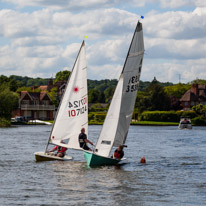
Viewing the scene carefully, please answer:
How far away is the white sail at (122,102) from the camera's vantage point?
3145 cm

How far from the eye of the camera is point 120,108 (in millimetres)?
32094

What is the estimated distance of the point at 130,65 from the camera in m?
31.5

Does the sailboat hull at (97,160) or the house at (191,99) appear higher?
the house at (191,99)

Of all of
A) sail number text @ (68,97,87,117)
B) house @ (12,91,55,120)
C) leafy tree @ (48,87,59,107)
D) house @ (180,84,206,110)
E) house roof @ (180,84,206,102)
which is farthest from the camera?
house roof @ (180,84,206,102)

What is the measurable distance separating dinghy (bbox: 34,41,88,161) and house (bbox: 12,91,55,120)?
117 meters

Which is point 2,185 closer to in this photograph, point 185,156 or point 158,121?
point 185,156

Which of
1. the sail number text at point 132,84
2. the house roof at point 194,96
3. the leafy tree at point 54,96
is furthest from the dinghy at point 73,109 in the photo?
the house roof at point 194,96

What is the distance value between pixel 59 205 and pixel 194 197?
6181mm

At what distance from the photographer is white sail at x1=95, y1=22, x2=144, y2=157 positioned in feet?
103

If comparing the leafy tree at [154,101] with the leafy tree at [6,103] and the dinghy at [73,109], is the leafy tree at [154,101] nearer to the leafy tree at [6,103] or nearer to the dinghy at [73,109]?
the leafy tree at [6,103]

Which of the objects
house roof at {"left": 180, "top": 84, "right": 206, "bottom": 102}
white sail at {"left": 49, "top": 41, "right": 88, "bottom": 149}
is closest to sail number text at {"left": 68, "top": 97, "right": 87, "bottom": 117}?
white sail at {"left": 49, "top": 41, "right": 88, "bottom": 149}

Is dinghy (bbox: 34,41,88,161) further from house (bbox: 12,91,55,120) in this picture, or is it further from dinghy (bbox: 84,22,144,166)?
house (bbox: 12,91,55,120)

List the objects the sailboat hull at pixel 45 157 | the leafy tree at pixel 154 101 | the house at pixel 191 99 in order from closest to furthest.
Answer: the sailboat hull at pixel 45 157
the leafy tree at pixel 154 101
the house at pixel 191 99

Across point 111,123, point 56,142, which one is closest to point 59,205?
point 111,123
